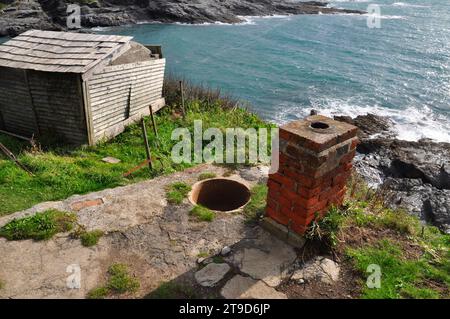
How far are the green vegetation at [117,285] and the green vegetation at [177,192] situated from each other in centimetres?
176

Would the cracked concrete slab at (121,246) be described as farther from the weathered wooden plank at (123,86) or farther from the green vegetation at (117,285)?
the weathered wooden plank at (123,86)

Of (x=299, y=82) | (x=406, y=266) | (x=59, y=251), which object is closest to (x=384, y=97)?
(x=299, y=82)

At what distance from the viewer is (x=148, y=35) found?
3494 cm

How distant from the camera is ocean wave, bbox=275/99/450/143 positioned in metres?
18.0

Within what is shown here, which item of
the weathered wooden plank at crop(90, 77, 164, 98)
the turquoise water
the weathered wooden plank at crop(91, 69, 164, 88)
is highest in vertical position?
the weathered wooden plank at crop(91, 69, 164, 88)

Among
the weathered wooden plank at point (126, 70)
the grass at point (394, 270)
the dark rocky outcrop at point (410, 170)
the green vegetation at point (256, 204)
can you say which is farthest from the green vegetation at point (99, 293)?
the dark rocky outcrop at point (410, 170)

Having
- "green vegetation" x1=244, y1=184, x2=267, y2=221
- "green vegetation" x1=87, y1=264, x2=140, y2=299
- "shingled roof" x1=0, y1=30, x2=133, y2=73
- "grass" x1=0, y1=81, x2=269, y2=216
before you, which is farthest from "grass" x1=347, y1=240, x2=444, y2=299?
"shingled roof" x1=0, y1=30, x2=133, y2=73

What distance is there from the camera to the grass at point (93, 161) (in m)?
6.91

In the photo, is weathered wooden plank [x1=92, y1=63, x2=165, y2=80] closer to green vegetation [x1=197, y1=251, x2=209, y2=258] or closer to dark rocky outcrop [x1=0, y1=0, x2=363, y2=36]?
green vegetation [x1=197, y1=251, x2=209, y2=258]

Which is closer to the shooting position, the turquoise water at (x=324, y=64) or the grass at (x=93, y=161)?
the grass at (x=93, y=161)

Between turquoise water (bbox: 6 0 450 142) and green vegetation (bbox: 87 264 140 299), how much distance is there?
1583 cm

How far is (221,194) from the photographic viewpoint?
23.5 ft

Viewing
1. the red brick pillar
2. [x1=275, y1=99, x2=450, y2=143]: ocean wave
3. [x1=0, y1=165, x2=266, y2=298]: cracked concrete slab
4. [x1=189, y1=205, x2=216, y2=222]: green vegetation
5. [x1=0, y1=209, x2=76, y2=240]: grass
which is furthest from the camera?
[x1=275, y1=99, x2=450, y2=143]: ocean wave

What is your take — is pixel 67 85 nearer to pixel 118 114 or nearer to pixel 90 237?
pixel 118 114
